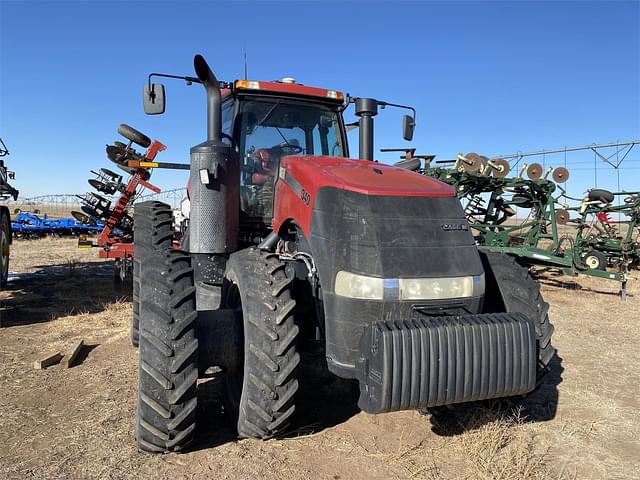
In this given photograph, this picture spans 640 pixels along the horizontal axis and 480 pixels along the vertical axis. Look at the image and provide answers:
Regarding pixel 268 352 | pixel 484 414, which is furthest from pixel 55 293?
pixel 484 414

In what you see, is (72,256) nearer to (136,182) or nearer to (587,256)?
(136,182)

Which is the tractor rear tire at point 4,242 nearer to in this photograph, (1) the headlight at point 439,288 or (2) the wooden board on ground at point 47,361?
(2) the wooden board on ground at point 47,361

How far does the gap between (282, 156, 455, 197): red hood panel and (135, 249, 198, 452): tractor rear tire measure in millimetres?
1161

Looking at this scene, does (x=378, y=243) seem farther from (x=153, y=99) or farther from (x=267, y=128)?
(x=153, y=99)

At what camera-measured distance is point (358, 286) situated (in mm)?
3064

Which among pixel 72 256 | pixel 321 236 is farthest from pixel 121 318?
pixel 72 256

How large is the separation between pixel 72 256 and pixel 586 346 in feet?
42.2

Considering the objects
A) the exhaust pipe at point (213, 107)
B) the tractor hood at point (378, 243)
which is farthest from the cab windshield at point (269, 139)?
the tractor hood at point (378, 243)

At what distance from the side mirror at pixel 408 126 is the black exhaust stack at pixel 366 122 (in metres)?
0.39

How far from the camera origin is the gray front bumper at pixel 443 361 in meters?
2.78

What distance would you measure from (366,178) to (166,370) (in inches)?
67.9

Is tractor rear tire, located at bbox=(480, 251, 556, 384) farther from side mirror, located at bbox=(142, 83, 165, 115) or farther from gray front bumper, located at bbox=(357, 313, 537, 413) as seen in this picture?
side mirror, located at bbox=(142, 83, 165, 115)

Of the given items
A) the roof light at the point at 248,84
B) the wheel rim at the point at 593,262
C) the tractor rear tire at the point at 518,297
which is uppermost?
the roof light at the point at 248,84

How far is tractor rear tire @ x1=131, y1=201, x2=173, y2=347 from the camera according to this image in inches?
194
